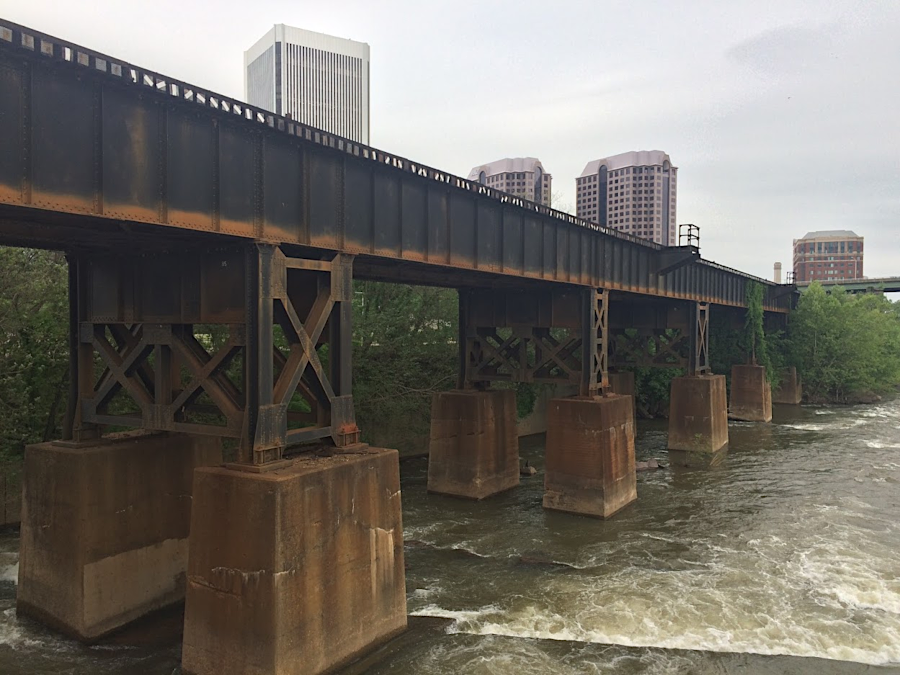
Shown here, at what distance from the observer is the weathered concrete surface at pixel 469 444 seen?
20.8 m

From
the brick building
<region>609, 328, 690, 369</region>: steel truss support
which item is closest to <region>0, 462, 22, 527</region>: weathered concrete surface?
<region>609, 328, 690, 369</region>: steel truss support

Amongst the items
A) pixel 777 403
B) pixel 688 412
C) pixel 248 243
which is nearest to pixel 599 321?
pixel 688 412

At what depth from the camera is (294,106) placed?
171 m

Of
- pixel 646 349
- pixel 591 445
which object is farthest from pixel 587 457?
pixel 646 349

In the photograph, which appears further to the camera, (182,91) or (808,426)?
(808,426)

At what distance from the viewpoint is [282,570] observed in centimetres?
870

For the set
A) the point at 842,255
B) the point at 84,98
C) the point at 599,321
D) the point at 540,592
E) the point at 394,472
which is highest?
the point at 842,255

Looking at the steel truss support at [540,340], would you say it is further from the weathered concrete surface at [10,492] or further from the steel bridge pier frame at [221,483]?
the weathered concrete surface at [10,492]

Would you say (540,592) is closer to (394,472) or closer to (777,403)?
(394,472)

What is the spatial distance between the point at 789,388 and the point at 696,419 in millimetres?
26164

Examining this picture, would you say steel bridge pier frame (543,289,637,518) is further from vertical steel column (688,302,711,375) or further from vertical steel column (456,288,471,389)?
vertical steel column (688,302,711,375)

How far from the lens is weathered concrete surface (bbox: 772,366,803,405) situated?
5016cm

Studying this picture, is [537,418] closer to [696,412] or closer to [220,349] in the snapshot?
[696,412]

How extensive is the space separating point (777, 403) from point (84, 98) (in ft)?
174
